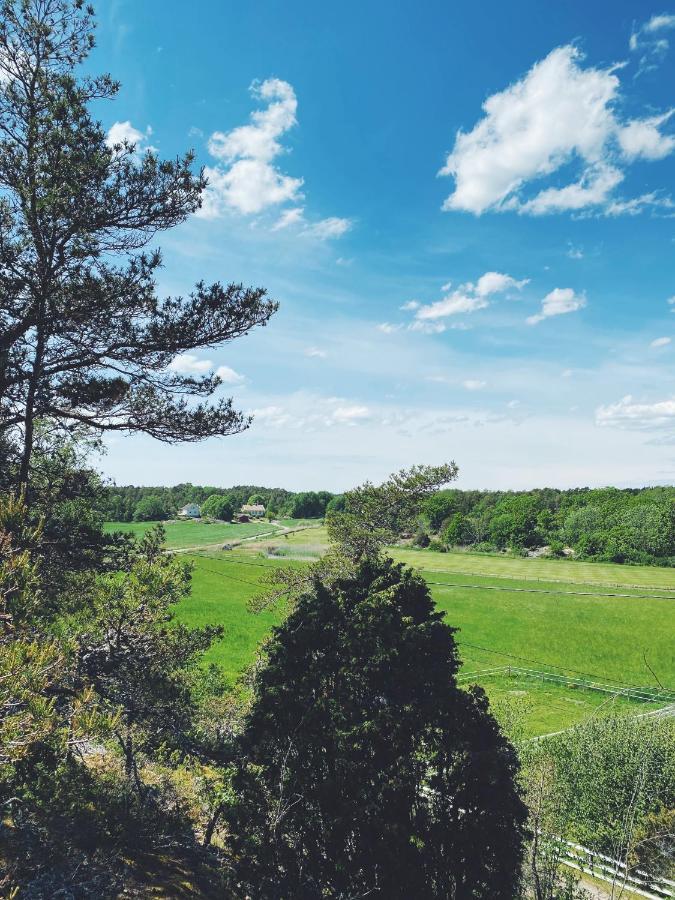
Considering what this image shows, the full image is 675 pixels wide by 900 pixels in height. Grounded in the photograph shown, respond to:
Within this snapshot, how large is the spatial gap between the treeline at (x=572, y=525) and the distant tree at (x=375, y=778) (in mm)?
92740

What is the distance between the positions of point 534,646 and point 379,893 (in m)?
39.4

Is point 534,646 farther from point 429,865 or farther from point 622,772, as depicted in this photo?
point 429,865

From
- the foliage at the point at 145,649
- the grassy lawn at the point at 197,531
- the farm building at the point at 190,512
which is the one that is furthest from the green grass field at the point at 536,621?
the farm building at the point at 190,512

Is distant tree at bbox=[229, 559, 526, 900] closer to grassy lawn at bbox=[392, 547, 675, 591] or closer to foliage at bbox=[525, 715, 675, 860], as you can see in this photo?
foliage at bbox=[525, 715, 675, 860]

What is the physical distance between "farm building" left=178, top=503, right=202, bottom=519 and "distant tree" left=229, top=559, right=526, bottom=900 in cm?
15180

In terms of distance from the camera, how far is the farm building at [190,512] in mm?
155875

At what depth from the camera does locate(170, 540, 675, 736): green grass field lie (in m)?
33.2

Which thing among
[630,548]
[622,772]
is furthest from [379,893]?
[630,548]

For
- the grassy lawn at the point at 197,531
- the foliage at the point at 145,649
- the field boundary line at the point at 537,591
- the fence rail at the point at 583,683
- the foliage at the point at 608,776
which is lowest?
the fence rail at the point at 583,683

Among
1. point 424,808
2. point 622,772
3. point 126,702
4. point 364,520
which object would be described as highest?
point 364,520

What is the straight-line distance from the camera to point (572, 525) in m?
106

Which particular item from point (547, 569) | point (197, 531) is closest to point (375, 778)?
point (547, 569)

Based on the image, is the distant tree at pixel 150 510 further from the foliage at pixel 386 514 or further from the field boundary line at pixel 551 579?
the foliage at pixel 386 514

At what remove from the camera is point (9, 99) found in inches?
372
